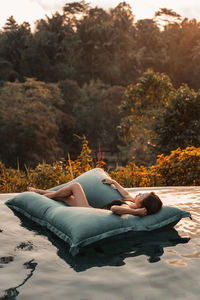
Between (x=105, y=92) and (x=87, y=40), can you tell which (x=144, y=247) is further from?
(x=87, y=40)

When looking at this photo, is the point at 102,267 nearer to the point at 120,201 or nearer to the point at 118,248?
the point at 118,248

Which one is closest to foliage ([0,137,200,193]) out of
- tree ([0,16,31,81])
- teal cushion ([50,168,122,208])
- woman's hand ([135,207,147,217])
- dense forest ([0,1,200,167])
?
teal cushion ([50,168,122,208])

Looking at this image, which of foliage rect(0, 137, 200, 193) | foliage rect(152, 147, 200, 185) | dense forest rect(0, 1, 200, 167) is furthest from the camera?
dense forest rect(0, 1, 200, 167)

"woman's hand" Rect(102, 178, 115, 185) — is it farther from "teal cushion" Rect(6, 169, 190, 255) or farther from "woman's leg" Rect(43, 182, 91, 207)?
"teal cushion" Rect(6, 169, 190, 255)

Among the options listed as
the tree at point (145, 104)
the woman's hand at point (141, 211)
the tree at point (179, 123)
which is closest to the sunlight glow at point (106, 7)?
the tree at point (145, 104)

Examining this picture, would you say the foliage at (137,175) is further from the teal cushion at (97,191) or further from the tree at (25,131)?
the tree at (25,131)

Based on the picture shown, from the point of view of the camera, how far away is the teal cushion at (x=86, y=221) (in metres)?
2.01

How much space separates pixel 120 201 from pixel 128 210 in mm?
401

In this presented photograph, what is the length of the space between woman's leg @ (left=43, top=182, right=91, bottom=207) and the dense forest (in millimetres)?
12795

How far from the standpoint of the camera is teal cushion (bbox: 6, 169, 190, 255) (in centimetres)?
201

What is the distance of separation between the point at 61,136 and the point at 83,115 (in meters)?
2.06

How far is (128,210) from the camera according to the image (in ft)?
Result: 7.57

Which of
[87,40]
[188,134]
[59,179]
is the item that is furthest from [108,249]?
[87,40]

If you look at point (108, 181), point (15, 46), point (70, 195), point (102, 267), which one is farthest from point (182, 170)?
→ point (15, 46)
